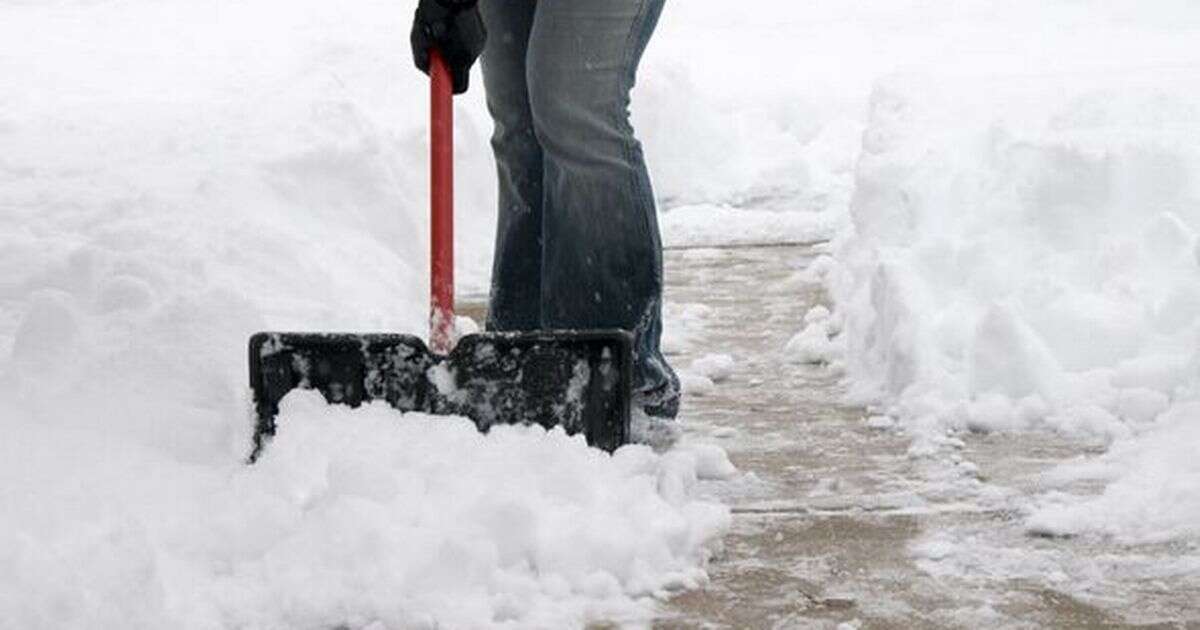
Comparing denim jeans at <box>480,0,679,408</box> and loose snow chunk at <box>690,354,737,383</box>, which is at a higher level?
denim jeans at <box>480,0,679,408</box>

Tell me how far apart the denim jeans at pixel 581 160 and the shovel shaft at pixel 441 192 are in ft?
0.56

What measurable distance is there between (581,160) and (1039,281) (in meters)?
1.23

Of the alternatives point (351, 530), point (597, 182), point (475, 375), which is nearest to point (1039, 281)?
point (597, 182)

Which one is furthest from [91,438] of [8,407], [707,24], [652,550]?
[707,24]

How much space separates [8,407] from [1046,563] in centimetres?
175

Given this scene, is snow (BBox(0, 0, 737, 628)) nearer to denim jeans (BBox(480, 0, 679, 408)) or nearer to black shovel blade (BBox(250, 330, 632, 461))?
black shovel blade (BBox(250, 330, 632, 461))

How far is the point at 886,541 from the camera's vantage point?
3.38 m

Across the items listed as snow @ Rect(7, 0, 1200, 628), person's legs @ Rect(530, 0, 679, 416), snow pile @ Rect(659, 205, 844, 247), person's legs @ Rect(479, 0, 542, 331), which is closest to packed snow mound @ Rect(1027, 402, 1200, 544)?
snow @ Rect(7, 0, 1200, 628)

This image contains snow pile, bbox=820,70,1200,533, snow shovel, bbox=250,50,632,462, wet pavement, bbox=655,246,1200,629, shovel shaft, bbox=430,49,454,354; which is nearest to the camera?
wet pavement, bbox=655,246,1200,629

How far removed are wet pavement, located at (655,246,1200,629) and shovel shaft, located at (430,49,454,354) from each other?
1.88 ft

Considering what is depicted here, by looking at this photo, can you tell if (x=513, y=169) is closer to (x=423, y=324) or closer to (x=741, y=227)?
(x=423, y=324)

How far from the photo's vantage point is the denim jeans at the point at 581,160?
3.95 m

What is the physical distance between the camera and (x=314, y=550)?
3025mm

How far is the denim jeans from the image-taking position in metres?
3.95
